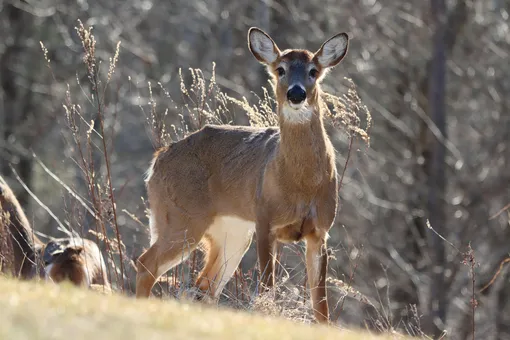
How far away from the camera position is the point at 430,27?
21.1 m

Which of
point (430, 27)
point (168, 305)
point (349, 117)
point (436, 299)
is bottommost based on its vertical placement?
point (436, 299)

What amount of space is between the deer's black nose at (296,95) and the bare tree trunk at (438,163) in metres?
11.2

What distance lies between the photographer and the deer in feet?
28.5

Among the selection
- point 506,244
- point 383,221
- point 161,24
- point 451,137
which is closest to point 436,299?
point 506,244

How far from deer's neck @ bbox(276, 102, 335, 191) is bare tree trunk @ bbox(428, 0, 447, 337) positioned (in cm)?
1090

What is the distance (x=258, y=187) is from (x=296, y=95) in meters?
0.89

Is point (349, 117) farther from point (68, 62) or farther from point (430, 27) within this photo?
point (68, 62)

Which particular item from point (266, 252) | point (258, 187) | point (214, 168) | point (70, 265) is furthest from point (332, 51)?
point (70, 265)

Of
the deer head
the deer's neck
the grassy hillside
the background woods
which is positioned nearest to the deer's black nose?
the deer head

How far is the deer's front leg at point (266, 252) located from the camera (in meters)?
8.59

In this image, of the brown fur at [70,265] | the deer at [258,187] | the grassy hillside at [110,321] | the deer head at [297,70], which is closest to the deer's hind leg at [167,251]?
the deer at [258,187]

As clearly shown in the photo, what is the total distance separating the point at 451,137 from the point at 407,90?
148 inches

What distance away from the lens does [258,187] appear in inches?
357

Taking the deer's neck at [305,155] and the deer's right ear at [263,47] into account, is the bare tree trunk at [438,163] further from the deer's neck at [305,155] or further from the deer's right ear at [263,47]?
the deer's neck at [305,155]
